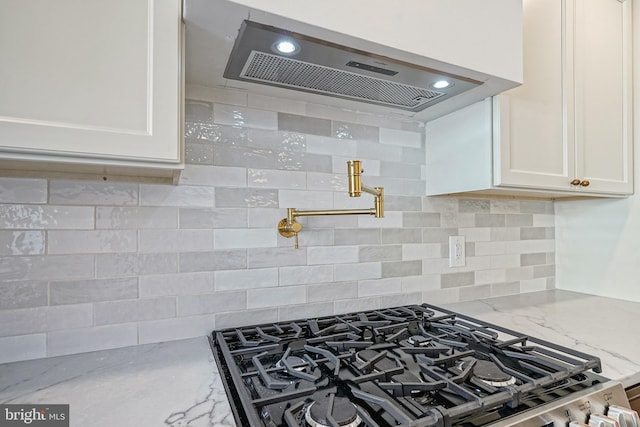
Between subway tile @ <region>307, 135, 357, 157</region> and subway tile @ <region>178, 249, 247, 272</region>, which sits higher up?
subway tile @ <region>307, 135, 357, 157</region>

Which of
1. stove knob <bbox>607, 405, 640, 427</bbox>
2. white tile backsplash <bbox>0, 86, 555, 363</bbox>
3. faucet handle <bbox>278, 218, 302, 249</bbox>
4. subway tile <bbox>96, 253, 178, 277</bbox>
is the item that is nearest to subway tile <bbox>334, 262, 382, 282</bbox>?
white tile backsplash <bbox>0, 86, 555, 363</bbox>

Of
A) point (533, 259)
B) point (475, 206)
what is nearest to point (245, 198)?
point (475, 206)

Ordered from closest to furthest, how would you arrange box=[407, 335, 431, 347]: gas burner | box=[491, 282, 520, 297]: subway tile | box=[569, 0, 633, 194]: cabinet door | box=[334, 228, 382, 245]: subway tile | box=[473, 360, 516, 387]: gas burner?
1. box=[473, 360, 516, 387]: gas burner
2. box=[407, 335, 431, 347]: gas burner
3. box=[334, 228, 382, 245]: subway tile
4. box=[569, 0, 633, 194]: cabinet door
5. box=[491, 282, 520, 297]: subway tile

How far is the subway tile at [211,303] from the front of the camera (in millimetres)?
1063

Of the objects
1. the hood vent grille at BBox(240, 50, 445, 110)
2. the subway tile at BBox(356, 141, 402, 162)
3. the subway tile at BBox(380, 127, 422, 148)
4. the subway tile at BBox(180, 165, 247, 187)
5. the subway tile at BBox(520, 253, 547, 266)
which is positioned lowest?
the subway tile at BBox(520, 253, 547, 266)

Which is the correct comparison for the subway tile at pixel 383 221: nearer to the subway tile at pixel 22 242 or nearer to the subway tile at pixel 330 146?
the subway tile at pixel 330 146

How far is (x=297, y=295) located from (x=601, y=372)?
0.86 meters

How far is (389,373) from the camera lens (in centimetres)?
Answer: 76

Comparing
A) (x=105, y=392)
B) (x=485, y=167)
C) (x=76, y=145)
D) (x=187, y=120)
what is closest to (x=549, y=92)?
(x=485, y=167)

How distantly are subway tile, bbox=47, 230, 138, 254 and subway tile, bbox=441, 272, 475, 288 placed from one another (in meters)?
1.23

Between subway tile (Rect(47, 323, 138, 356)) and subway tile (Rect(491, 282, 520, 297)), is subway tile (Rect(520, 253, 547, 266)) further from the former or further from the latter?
subway tile (Rect(47, 323, 138, 356))

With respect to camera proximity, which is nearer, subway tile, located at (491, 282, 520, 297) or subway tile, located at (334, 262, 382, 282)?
subway tile, located at (334, 262, 382, 282)

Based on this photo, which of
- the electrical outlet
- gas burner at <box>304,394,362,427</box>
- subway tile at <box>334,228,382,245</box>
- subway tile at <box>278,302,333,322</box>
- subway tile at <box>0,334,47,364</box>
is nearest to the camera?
gas burner at <box>304,394,362,427</box>

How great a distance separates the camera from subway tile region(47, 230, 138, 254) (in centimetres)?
92
